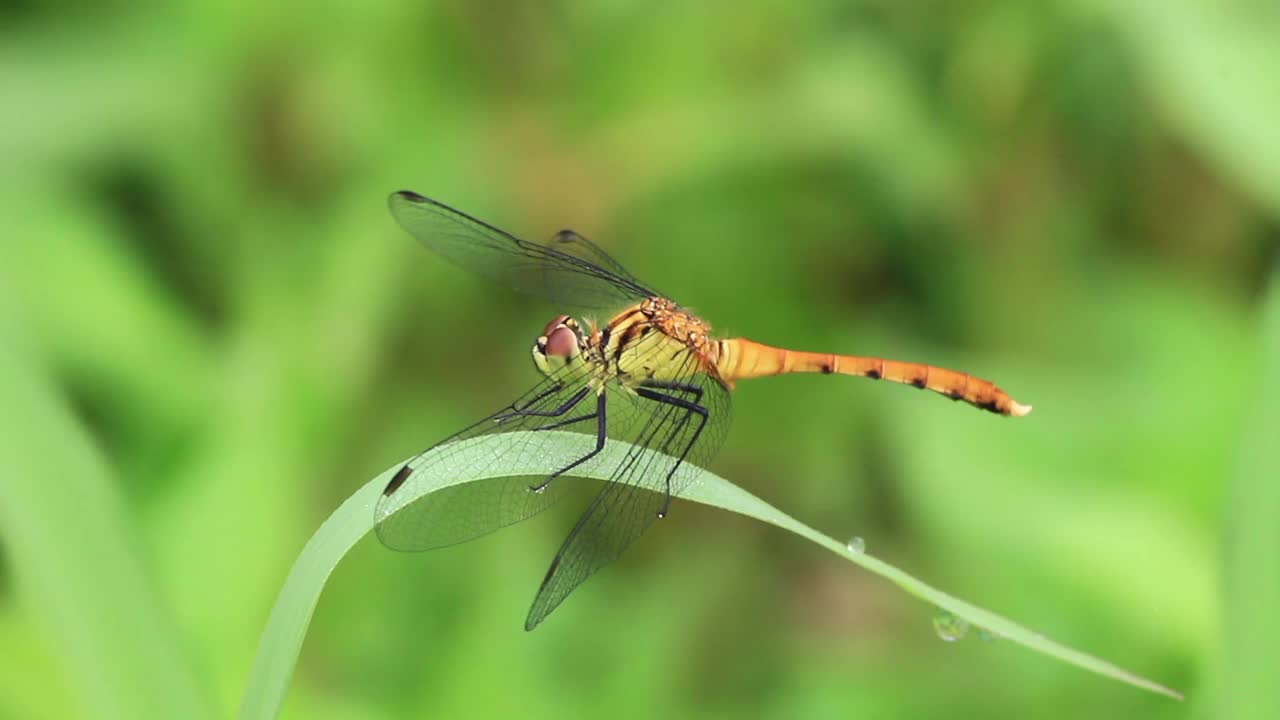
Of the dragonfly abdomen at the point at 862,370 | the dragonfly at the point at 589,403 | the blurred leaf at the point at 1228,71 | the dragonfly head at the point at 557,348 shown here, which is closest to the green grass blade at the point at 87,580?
the dragonfly at the point at 589,403

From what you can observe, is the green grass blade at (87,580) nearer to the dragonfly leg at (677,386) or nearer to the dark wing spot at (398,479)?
the dark wing spot at (398,479)

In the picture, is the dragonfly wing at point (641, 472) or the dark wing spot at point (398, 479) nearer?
the dark wing spot at point (398, 479)

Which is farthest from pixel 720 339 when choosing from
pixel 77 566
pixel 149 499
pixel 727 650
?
pixel 77 566

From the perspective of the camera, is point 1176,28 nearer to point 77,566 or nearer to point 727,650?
point 727,650

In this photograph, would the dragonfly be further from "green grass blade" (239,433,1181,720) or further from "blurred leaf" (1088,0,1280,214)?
"blurred leaf" (1088,0,1280,214)

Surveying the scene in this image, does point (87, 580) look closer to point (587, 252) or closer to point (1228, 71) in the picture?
point (587, 252)

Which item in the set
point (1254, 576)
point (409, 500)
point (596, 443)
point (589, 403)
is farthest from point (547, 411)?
point (1254, 576)
